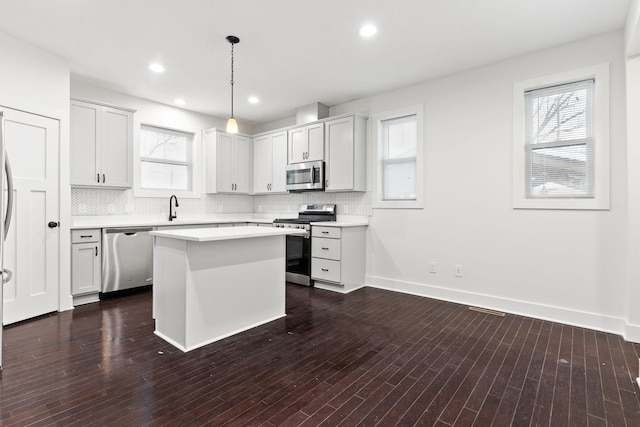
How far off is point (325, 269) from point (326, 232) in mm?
515

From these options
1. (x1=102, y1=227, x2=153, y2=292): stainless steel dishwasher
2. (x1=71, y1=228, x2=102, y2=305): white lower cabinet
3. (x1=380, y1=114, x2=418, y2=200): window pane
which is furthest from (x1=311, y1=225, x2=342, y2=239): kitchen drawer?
(x1=71, y1=228, x2=102, y2=305): white lower cabinet

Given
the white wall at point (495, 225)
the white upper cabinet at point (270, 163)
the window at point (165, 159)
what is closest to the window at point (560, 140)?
the white wall at point (495, 225)

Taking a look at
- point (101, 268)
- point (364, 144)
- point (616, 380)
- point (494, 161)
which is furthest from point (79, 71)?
point (616, 380)

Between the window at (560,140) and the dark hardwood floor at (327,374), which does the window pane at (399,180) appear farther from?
the dark hardwood floor at (327,374)

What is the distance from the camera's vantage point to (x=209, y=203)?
591 cm

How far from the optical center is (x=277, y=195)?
616 cm

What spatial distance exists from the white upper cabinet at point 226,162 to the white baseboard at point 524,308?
3.13 meters

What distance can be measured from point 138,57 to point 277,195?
3.17m

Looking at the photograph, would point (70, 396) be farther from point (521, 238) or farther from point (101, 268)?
point (521, 238)

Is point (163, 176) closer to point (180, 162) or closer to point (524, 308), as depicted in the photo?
point (180, 162)

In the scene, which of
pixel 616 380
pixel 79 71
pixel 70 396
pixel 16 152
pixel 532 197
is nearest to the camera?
pixel 70 396

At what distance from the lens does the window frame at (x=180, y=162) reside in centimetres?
491

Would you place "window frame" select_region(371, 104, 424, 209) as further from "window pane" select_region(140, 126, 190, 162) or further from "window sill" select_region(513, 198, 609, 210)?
"window pane" select_region(140, 126, 190, 162)

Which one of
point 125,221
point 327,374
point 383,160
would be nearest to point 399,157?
point 383,160
